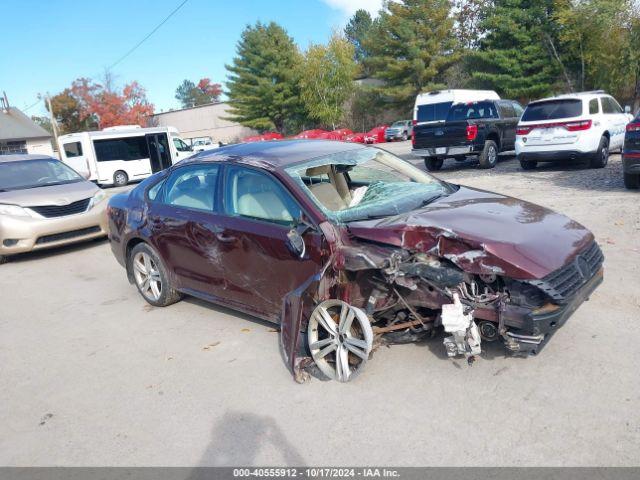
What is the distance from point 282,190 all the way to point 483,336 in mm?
1891

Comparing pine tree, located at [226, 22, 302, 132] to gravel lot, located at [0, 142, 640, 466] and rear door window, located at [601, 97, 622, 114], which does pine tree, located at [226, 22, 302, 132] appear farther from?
gravel lot, located at [0, 142, 640, 466]

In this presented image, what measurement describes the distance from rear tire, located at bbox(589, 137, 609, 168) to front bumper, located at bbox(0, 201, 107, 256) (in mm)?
10510

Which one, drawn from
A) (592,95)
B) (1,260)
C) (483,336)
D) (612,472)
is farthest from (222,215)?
(592,95)

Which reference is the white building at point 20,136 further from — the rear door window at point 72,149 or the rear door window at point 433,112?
the rear door window at point 433,112

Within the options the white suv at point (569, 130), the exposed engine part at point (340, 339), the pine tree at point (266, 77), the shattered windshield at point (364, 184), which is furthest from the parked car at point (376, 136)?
the exposed engine part at point (340, 339)

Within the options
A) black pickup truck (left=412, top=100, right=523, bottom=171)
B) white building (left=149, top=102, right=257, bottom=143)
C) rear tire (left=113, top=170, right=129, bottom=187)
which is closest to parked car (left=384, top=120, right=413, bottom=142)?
rear tire (left=113, top=170, right=129, bottom=187)

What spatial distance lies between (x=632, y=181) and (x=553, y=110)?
3370 mm

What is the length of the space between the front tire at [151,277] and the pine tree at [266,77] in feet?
145

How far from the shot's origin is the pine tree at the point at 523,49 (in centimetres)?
3297

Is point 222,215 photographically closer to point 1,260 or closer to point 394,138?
point 1,260

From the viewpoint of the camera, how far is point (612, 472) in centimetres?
Answer: 257

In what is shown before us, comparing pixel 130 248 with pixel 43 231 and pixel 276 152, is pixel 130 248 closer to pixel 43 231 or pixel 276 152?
pixel 276 152

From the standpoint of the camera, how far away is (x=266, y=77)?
158ft

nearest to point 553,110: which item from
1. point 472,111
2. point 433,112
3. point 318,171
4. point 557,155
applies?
point 557,155
